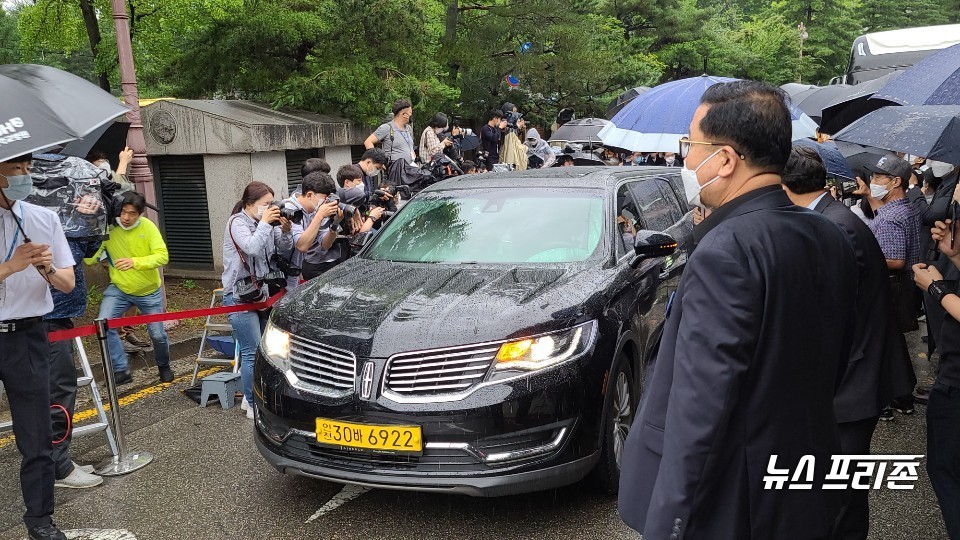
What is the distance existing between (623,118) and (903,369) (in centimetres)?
480

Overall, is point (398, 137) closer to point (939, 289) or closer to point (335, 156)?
point (335, 156)

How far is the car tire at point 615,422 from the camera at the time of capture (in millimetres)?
4125

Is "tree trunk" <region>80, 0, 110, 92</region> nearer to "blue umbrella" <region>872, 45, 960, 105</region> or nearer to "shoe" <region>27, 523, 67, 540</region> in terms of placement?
"shoe" <region>27, 523, 67, 540</region>

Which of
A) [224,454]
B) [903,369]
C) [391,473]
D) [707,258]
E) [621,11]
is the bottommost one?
[224,454]

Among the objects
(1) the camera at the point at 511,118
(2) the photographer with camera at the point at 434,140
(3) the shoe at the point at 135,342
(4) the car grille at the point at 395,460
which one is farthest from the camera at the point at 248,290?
(1) the camera at the point at 511,118

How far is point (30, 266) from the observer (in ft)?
12.9

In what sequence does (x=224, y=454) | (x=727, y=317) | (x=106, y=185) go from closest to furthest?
(x=727, y=317)
(x=224, y=454)
(x=106, y=185)

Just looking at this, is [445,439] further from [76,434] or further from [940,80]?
[940,80]

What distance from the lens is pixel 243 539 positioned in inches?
159

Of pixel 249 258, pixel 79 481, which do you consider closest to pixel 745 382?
pixel 79 481

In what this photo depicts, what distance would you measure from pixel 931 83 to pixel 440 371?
289cm

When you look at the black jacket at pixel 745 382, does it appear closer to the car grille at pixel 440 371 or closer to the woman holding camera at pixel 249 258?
the car grille at pixel 440 371

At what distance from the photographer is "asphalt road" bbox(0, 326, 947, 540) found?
13.4ft

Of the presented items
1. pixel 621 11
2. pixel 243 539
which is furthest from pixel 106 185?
pixel 621 11
